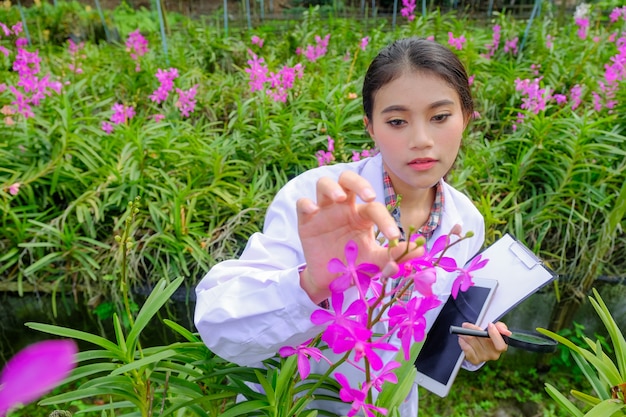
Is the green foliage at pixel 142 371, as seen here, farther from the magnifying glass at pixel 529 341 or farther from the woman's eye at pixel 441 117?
the woman's eye at pixel 441 117

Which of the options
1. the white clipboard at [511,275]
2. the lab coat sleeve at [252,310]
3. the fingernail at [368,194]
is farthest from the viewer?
the white clipboard at [511,275]

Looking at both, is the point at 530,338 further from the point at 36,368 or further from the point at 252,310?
the point at 36,368

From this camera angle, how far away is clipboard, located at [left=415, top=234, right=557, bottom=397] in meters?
1.12

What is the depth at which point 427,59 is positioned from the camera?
1.16m

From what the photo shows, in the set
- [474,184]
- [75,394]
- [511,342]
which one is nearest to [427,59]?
[511,342]

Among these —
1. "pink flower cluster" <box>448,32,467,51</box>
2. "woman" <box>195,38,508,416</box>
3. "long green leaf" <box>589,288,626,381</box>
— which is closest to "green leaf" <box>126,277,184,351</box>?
"woman" <box>195,38,508,416</box>

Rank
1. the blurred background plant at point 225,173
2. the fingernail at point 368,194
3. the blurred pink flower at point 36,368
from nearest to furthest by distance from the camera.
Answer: the blurred pink flower at point 36,368 < the fingernail at point 368,194 < the blurred background plant at point 225,173

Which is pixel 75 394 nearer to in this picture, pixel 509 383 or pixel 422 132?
pixel 422 132

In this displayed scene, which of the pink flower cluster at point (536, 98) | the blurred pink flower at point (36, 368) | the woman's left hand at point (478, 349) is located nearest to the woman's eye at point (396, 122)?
Result: the woman's left hand at point (478, 349)

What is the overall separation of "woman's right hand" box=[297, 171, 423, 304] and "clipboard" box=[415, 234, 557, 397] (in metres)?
0.55

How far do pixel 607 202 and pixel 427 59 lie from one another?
1.70 meters

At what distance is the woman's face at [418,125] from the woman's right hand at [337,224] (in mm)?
459

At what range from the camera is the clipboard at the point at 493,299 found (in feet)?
3.68

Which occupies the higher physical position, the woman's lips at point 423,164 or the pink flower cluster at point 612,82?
the woman's lips at point 423,164
